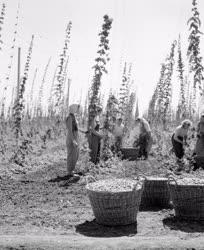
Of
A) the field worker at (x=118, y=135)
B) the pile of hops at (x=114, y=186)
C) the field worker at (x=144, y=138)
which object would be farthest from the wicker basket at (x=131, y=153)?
the pile of hops at (x=114, y=186)

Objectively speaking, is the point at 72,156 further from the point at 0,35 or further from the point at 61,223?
the point at 0,35

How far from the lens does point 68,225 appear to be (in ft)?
18.5

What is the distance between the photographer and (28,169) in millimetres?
11633

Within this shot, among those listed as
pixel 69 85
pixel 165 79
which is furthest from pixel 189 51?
pixel 69 85

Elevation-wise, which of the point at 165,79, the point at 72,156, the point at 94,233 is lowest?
the point at 94,233

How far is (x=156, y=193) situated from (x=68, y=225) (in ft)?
5.97

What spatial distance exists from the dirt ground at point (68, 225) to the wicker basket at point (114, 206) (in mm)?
105

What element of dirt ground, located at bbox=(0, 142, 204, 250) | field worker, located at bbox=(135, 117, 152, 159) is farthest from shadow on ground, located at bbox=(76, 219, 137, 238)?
field worker, located at bbox=(135, 117, 152, 159)

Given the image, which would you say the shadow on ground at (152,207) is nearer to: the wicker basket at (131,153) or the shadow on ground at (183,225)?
the shadow on ground at (183,225)

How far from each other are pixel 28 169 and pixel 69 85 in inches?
751

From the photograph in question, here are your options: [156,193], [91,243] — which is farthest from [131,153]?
[91,243]

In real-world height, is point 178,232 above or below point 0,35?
below

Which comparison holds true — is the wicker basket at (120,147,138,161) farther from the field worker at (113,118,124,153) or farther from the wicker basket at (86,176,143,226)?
the wicker basket at (86,176,143,226)

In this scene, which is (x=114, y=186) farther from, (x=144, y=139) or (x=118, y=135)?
(x=118, y=135)
